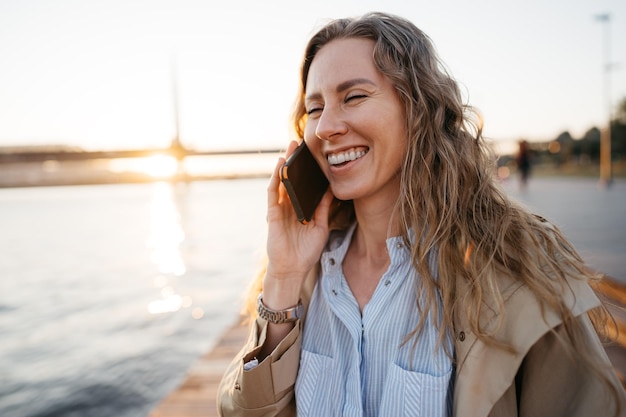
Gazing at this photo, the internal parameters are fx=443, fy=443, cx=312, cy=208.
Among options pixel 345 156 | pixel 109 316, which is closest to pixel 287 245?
pixel 345 156

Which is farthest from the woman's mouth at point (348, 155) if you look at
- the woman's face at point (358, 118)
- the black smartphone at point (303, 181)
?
the black smartphone at point (303, 181)

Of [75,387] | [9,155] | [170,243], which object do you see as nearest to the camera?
[75,387]

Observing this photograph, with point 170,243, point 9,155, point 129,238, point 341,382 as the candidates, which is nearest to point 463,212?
point 341,382

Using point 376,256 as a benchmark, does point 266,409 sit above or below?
below

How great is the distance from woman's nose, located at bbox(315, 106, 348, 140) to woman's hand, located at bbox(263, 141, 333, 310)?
19cm

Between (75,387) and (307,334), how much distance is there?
2853 millimetres

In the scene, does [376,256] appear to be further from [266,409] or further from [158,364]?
[158,364]

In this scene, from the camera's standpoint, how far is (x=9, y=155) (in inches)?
1703

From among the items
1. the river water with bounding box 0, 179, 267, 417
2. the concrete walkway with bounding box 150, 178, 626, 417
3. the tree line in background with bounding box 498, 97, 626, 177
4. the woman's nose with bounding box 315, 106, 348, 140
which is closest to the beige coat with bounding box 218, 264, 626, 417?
the concrete walkway with bounding box 150, 178, 626, 417

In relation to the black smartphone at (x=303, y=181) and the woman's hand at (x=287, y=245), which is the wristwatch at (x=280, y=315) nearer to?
the woman's hand at (x=287, y=245)

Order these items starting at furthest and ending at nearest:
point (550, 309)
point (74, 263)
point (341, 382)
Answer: point (74, 263) < point (341, 382) < point (550, 309)

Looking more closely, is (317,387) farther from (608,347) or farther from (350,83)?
(608,347)

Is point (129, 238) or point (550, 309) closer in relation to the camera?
point (550, 309)

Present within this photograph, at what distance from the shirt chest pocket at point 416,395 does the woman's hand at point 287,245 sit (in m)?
0.44
